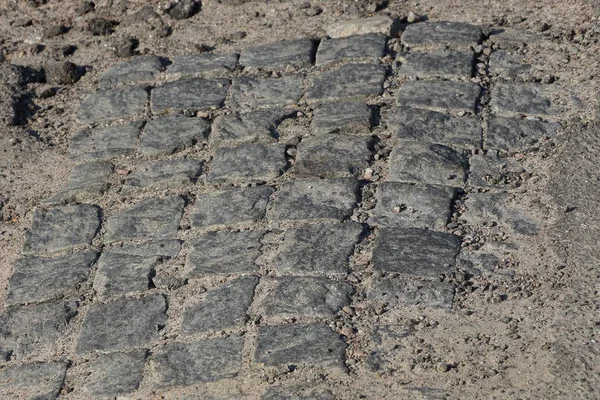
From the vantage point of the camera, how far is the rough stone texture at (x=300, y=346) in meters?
4.04

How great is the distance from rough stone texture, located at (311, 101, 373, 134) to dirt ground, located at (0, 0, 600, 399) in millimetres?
776

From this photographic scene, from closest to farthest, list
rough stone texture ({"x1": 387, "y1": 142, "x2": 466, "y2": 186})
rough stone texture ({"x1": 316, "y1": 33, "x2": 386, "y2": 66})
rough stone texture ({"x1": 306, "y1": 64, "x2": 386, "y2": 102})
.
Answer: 1. rough stone texture ({"x1": 387, "y1": 142, "x2": 466, "y2": 186})
2. rough stone texture ({"x1": 306, "y1": 64, "x2": 386, "y2": 102})
3. rough stone texture ({"x1": 316, "y1": 33, "x2": 386, "y2": 66})

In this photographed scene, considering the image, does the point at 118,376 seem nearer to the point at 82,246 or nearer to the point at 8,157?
the point at 82,246

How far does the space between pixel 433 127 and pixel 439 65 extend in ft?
1.84

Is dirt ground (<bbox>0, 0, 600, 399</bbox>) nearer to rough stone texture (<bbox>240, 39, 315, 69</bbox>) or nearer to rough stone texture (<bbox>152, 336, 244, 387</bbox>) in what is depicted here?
rough stone texture (<bbox>240, 39, 315, 69</bbox>)

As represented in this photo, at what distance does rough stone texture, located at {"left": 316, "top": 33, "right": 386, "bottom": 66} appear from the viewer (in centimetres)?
592

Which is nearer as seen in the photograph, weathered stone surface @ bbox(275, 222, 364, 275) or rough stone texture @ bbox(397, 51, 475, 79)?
weathered stone surface @ bbox(275, 222, 364, 275)

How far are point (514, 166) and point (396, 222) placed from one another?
654mm

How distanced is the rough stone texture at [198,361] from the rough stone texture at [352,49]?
84.2 inches

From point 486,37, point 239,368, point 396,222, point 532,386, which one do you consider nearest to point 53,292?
point 239,368

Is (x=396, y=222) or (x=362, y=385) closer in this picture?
(x=362, y=385)

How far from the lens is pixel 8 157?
5.74 m

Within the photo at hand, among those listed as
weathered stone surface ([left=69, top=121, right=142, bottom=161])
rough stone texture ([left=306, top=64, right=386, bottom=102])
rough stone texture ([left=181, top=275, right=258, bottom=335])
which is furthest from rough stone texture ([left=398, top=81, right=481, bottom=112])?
rough stone texture ([left=181, top=275, right=258, bottom=335])

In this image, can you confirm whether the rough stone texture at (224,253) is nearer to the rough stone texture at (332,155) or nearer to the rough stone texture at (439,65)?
the rough stone texture at (332,155)
